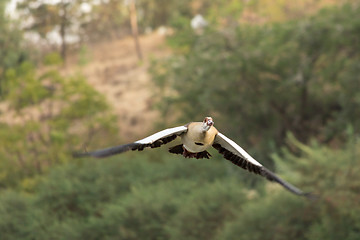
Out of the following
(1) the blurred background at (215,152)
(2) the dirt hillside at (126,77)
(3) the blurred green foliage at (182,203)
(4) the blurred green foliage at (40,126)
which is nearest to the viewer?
(3) the blurred green foliage at (182,203)

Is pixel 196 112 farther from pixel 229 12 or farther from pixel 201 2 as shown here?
pixel 201 2

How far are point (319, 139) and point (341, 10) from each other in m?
7.20

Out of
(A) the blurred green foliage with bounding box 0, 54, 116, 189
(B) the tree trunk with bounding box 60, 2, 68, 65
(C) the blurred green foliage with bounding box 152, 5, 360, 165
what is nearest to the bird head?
(C) the blurred green foliage with bounding box 152, 5, 360, 165

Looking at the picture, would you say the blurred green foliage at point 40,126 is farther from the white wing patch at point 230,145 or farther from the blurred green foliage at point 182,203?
the white wing patch at point 230,145

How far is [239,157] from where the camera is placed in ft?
16.0

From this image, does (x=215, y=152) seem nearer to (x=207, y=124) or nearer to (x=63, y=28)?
(x=63, y=28)

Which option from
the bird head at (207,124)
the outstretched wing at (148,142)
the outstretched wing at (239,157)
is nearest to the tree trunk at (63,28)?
the outstretched wing at (239,157)

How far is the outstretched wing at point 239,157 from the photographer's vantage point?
438 centimetres

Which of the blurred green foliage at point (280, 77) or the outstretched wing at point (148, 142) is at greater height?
the outstretched wing at point (148, 142)

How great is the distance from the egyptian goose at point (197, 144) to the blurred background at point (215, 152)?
49.3 feet

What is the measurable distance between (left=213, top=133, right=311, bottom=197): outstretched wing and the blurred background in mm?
14849

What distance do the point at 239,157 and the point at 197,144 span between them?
107 centimetres

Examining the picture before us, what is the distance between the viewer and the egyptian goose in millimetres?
3873

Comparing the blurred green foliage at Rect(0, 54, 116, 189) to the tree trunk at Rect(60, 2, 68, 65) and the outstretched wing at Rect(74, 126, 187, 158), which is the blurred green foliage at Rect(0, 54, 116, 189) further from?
the outstretched wing at Rect(74, 126, 187, 158)
